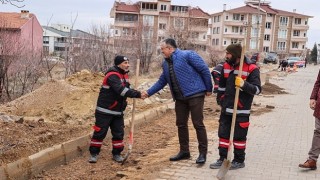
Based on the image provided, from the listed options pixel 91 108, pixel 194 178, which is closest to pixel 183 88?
pixel 194 178

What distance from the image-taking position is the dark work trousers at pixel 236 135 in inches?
226

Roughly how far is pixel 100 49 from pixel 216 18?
64.7 m

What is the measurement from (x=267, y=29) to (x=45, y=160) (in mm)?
84387

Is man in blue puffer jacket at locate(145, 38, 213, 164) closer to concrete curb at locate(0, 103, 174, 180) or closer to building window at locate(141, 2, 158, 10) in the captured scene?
concrete curb at locate(0, 103, 174, 180)

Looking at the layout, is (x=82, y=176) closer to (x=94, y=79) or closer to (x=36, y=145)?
(x=36, y=145)

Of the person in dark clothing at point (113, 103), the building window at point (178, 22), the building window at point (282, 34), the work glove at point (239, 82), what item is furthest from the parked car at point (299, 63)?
the work glove at point (239, 82)

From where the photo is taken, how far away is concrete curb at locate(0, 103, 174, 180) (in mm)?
5337

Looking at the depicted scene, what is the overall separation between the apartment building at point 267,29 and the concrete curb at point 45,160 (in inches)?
2951

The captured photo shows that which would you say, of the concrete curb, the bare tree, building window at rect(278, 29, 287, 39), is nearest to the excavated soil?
the concrete curb

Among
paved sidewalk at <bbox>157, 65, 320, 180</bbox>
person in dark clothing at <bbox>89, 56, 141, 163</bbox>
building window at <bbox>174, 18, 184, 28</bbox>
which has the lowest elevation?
paved sidewalk at <bbox>157, 65, 320, 180</bbox>

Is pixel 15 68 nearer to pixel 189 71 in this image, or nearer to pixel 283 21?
pixel 189 71

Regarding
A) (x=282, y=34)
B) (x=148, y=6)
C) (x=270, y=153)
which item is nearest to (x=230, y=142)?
(x=270, y=153)

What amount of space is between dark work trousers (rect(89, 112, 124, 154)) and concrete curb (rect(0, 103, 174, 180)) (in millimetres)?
393

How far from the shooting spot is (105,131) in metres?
6.48
